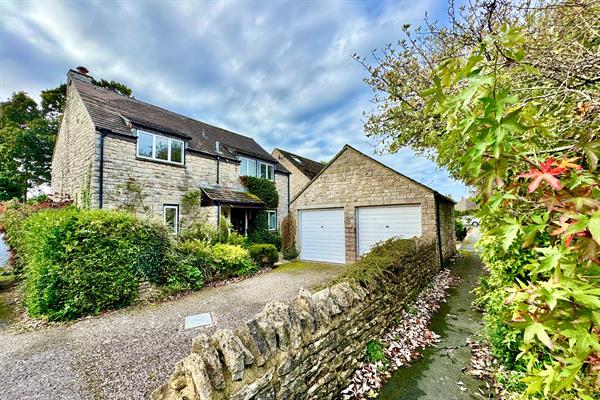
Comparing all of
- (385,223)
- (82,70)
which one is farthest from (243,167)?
(385,223)

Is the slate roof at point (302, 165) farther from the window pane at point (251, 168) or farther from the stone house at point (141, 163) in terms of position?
the stone house at point (141, 163)

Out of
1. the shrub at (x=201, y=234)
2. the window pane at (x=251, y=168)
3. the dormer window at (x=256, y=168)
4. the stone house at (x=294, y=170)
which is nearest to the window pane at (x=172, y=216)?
the shrub at (x=201, y=234)

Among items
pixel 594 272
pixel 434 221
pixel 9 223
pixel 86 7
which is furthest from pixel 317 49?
pixel 9 223

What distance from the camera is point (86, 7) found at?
4992 millimetres

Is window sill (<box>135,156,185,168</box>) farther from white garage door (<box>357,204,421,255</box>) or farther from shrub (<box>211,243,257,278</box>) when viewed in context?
white garage door (<box>357,204,421,255</box>)

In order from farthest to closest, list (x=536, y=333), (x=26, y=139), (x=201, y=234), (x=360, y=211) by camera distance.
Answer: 1. (x=26, y=139)
2. (x=360, y=211)
3. (x=201, y=234)
4. (x=536, y=333)

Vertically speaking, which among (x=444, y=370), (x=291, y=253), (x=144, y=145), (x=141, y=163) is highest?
(x=144, y=145)

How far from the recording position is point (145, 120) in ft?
37.9

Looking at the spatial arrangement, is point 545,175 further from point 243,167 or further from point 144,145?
point 243,167

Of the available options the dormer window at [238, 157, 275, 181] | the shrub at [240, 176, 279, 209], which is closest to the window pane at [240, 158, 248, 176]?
the dormer window at [238, 157, 275, 181]

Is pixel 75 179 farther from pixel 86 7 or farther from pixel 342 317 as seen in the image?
pixel 342 317

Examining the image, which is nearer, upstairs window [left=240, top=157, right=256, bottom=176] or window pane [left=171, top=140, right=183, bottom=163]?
window pane [left=171, top=140, right=183, bottom=163]

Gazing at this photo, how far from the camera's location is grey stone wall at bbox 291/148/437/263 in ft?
30.9

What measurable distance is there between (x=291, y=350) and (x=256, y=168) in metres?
15.0
